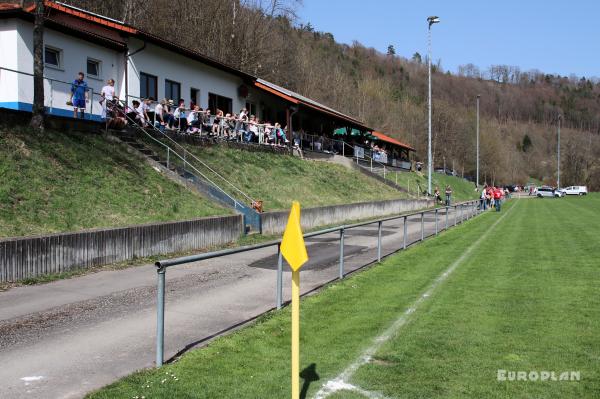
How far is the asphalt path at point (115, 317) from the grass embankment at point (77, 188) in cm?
195

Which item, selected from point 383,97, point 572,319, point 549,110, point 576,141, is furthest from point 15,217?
point 549,110

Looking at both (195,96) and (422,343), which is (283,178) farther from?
(422,343)

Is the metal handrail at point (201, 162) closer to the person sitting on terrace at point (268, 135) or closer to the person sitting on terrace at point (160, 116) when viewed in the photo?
the person sitting on terrace at point (160, 116)

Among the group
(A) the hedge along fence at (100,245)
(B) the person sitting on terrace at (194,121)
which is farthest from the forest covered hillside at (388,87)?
(A) the hedge along fence at (100,245)

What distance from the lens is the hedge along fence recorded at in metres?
9.74

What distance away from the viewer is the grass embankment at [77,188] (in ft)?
38.8

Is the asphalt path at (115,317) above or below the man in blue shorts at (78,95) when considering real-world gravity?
below

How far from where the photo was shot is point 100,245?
11516mm

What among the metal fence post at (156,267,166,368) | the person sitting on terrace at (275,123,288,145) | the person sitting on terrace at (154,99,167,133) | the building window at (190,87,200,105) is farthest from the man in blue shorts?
the person sitting on terrace at (275,123,288,145)

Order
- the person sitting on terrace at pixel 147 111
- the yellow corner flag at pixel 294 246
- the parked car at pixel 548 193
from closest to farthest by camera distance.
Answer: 1. the yellow corner flag at pixel 294 246
2. the person sitting on terrace at pixel 147 111
3. the parked car at pixel 548 193

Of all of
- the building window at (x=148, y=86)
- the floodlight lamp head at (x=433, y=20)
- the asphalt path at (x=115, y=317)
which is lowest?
the asphalt path at (x=115, y=317)

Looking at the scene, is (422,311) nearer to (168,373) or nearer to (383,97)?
(168,373)

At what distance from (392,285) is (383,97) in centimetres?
9313

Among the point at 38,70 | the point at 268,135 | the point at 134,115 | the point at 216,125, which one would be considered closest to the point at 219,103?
the point at 268,135
